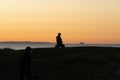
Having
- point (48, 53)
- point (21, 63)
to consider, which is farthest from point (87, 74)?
point (48, 53)

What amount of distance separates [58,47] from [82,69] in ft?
42.8

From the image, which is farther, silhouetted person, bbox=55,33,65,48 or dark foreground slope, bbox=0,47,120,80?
silhouetted person, bbox=55,33,65,48

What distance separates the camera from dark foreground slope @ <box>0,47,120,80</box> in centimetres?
3275

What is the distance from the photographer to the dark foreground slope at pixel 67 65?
3275cm

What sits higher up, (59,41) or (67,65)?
(59,41)

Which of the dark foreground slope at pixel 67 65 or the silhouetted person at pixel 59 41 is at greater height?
the silhouetted person at pixel 59 41

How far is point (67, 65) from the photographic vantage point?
3741 centimetres

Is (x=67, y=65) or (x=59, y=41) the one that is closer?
(x=67, y=65)

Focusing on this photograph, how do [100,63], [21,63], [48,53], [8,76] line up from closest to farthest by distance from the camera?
[21,63] < [8,76] < [100,63] < [48,53]

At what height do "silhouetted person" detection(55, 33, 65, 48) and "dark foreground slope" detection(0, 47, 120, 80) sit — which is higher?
"silhouetted person" detection(55, 33, 65, 48)

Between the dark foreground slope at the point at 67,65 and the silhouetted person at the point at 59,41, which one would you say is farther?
the silhouetted person at the point at 59,41

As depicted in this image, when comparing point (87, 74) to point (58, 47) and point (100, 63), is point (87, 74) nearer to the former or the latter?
point (100, 63)

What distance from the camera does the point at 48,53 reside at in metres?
44.9

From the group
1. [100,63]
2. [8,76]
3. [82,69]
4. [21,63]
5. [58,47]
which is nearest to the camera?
[21,63]
